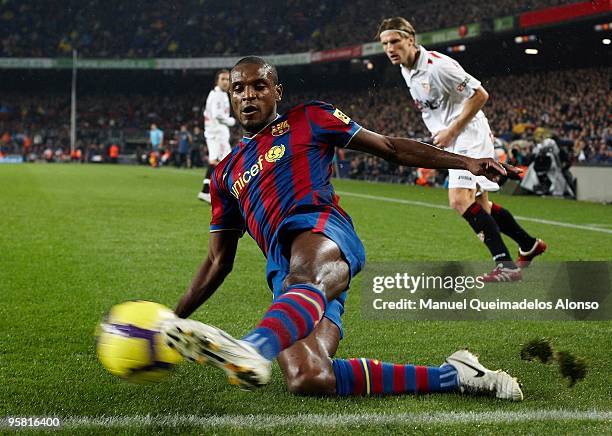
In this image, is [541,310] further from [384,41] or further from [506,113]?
[506,113]

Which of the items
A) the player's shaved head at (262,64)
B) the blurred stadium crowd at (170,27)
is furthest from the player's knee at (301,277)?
the blurred stadium crowd at (170,27)

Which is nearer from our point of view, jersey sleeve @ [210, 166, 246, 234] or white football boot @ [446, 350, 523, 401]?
white football boot @ [446, 350, 523, 401]

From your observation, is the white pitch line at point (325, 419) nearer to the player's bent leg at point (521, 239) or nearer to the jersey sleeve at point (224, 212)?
the jersey sleeve at point (224, 212)

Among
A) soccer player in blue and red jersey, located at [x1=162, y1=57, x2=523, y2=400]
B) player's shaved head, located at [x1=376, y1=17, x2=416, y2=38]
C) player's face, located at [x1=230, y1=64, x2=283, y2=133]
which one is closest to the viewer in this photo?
soccer player in blue and red jersey, located at [x1=162, y1=57, x2=523, y2=400]

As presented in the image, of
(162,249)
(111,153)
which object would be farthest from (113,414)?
(111,153)

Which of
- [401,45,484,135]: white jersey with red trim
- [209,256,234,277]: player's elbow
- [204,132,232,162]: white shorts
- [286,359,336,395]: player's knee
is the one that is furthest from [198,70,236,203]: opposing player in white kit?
[286,359,336,395]: player's knee

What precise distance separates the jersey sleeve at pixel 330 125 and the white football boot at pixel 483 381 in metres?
0.94

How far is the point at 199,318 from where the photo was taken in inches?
178

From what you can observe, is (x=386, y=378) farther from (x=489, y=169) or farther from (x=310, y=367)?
(x=489, y=169)

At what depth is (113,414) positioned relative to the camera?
106 inches

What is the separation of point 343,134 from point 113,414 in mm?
1344

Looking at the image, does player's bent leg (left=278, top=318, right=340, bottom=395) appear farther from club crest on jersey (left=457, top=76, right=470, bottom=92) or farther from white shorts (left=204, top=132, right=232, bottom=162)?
white shorts (left=204, top=132, right=232, bottom=162)

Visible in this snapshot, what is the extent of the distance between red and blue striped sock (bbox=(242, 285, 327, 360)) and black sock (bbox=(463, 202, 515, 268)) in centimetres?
364

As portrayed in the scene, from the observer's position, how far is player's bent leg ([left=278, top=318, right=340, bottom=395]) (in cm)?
291
